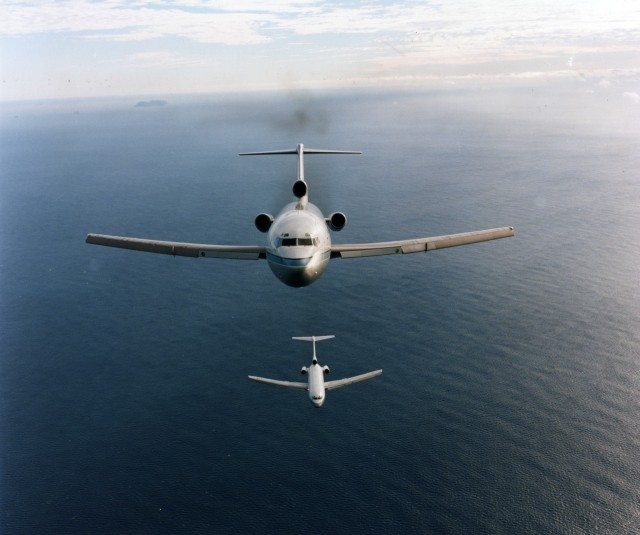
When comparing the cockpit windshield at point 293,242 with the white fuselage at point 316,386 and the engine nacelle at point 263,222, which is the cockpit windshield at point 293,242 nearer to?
the engine nacelle at point 263,222

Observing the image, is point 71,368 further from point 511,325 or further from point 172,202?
point 172,202

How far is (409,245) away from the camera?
161ft

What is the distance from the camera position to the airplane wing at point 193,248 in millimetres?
46156

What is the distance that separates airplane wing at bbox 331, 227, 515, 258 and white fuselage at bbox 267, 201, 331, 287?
4.18 m

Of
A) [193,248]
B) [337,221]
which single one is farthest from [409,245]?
[193,248]

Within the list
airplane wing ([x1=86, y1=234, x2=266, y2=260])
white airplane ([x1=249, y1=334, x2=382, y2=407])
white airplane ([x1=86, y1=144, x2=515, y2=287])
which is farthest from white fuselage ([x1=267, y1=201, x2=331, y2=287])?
white airplane ([x1=249, y1=334, x2=382, y2=407])

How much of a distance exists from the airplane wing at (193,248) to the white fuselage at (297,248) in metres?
3.33

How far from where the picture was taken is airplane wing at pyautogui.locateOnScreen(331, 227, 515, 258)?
47.2 metres

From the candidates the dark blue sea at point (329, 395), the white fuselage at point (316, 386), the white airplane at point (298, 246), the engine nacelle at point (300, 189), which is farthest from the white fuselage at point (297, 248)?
the dark blue sea at point (329, 395)

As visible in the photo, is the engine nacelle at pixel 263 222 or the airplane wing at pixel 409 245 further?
the engine nacelle at pixel 263 222

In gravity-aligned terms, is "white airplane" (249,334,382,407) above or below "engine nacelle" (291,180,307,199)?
below

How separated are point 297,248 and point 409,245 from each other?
562 inches

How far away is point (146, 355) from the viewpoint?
9275cm

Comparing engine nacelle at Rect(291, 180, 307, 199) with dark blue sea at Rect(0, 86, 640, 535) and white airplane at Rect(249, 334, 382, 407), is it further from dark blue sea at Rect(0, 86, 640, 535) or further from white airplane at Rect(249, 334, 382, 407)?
dark blue sea at Rect(0, 86, 640, 535)
